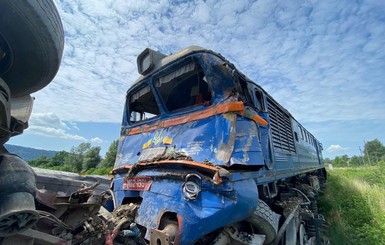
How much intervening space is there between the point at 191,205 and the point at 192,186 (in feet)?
0.61

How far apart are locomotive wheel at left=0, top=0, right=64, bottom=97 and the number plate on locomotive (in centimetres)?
158

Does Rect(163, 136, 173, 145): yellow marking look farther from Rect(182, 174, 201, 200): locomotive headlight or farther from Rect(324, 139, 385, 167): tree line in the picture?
Rect(324, 139, 385, 167): tree line

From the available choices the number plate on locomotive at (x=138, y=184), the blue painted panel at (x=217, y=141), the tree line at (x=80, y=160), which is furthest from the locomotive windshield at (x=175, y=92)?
the tree line at (x=80, y=160)

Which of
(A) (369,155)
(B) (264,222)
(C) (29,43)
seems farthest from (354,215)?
(A) (369,155)

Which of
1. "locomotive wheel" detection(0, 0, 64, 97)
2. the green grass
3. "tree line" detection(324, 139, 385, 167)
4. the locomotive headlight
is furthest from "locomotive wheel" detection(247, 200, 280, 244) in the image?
"tree line" detection(324, 139, 385, 167)

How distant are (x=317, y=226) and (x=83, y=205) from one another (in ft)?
15.1

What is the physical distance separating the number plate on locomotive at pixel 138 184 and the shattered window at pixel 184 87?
130 cm

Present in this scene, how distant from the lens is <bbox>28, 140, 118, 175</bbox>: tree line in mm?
48562

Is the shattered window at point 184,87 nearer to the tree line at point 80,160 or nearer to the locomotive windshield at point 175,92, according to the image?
the locomotive windshield at point 175,92

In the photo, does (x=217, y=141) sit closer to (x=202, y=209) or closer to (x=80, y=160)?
(x=202, y=209)

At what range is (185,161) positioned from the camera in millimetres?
2650

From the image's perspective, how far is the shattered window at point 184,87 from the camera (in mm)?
3492

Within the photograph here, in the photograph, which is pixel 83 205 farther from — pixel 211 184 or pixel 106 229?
pixel 211 184

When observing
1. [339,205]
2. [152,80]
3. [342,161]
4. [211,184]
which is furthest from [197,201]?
[342,161]
